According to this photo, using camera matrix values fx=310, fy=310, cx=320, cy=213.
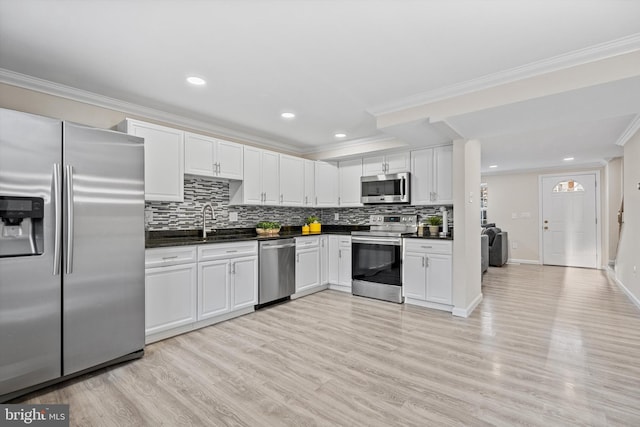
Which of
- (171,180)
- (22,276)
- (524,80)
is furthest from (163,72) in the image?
(524,80)

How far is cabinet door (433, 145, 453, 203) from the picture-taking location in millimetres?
4207

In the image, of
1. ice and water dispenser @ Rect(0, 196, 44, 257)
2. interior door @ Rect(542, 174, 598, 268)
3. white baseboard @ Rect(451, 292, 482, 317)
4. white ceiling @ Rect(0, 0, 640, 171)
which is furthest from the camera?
interior door @ Rect(542, 174, 598, 268)

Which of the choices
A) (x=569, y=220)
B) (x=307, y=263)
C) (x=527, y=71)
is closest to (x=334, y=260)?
(x=307, y=263)

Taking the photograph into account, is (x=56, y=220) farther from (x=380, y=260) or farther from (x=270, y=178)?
(x=380, y=260)

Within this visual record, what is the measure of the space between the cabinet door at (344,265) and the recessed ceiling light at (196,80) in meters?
3.00

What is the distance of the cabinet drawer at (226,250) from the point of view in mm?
3278

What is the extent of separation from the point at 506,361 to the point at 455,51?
97.1 inches

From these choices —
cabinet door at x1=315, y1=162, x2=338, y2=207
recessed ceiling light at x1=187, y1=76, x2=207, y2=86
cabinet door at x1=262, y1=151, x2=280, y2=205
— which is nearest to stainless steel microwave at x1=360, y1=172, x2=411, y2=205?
cabinet door at x1=315, y1=162, x2=338, y2=207

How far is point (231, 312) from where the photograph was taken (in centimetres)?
357

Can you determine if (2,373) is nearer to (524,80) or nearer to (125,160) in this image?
(125,160)

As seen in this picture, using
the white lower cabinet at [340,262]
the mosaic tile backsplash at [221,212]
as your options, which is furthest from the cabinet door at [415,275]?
the white lower cabinet at [340,262]

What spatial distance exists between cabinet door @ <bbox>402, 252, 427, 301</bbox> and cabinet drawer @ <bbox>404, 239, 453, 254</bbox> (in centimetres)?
8

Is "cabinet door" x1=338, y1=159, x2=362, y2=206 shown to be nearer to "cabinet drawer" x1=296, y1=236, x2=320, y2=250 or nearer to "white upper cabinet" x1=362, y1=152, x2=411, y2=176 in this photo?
"white upper cabinet" x1=362, y1=152, x2=411, y2=176

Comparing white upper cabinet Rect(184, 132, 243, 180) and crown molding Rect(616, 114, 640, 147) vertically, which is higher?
crown molding Rect(616, 114, 640, 147)
